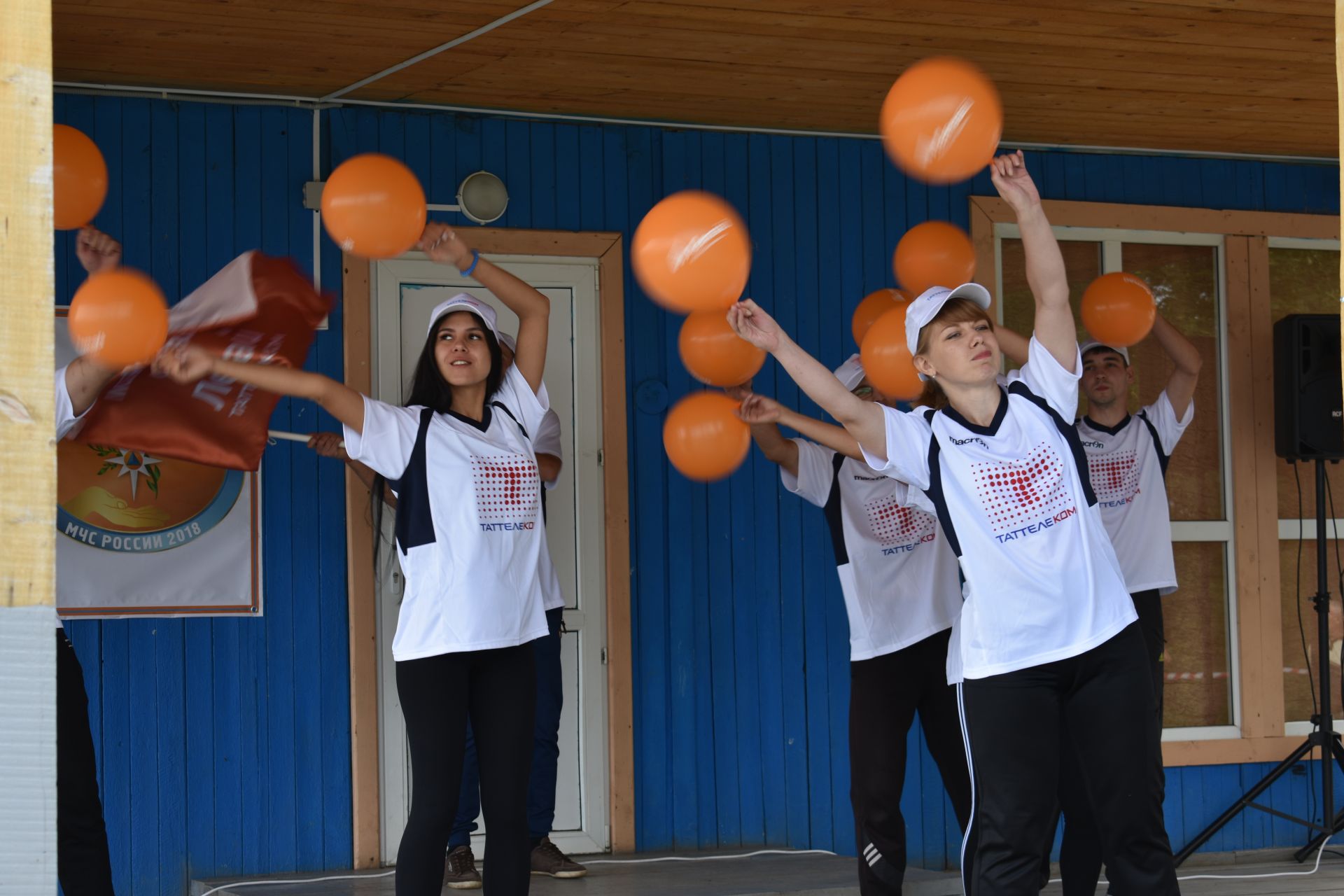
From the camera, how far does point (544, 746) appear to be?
4297 millimetres

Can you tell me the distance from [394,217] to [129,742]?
6.95 feet

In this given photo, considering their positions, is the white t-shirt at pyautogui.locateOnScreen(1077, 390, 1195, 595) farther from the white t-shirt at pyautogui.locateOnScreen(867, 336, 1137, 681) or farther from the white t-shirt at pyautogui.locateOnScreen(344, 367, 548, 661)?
the white t-shirt at pyautogui.locateOnScreen(344, 367, 548, 661)

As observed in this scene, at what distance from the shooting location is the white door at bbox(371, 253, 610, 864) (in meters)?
4.71

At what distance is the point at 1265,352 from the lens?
5500 millimetres

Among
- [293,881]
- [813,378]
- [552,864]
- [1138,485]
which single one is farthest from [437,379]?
[1138,485]

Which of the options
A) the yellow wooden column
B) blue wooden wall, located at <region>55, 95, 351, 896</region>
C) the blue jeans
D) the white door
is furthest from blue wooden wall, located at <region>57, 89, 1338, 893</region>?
the yellow wooden column

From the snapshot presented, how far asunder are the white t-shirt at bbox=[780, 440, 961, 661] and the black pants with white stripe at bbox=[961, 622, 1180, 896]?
95 cm

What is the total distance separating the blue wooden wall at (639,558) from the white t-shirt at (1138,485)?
42.4 inches

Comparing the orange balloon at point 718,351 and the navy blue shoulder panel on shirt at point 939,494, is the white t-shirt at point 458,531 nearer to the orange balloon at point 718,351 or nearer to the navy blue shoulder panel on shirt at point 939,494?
the orange balloon at point 718,351

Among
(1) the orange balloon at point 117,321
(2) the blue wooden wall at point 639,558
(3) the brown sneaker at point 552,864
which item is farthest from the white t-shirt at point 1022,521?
(2) the blue wooden wall at point 639,558

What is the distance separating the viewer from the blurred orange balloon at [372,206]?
3.23 m

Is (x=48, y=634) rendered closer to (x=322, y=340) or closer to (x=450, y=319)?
(x=450, y=319)

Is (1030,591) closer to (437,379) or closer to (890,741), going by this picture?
(890,741)

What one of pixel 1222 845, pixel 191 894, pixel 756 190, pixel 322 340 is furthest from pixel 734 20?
pixel 1222 845
